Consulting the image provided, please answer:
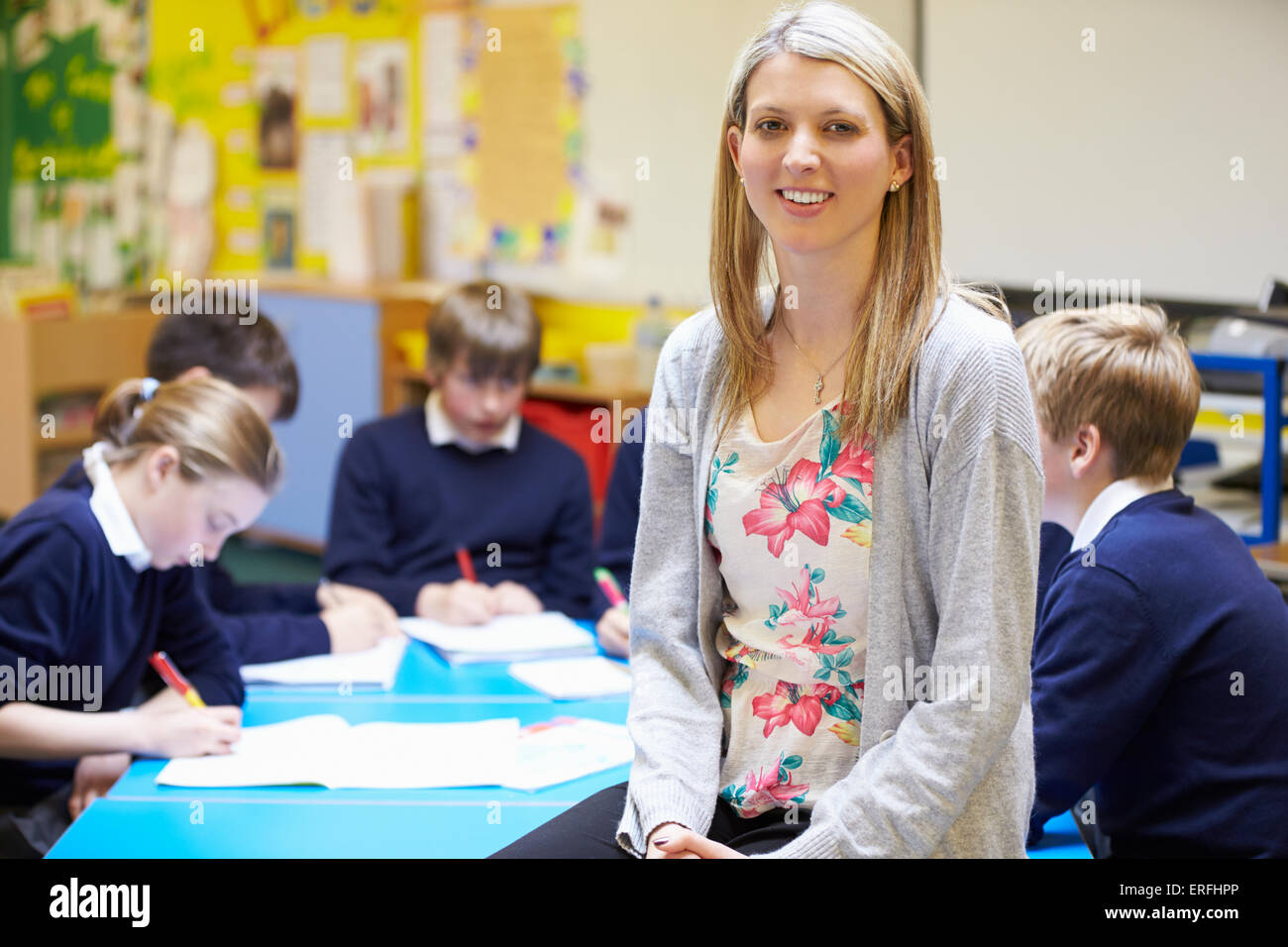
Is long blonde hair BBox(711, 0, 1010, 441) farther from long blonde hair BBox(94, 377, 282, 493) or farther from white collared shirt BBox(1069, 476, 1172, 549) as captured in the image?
long blonde hair BBox(94, 377, 282, 493)

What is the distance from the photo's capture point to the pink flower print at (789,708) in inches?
54.8

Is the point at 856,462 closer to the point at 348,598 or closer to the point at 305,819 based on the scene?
the point at 305,819

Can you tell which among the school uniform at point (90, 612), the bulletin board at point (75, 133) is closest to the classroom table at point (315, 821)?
the school uniform at point (90, 612)

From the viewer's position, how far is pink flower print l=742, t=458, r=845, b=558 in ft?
4.51

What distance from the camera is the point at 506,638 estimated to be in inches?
92.5

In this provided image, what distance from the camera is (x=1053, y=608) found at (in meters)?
1.65

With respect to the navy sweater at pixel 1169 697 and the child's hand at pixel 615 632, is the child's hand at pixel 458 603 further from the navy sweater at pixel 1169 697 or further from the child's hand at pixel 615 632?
the navy sweater at pixel 1169 697

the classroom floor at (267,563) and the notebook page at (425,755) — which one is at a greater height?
the notebook page at (425,755)

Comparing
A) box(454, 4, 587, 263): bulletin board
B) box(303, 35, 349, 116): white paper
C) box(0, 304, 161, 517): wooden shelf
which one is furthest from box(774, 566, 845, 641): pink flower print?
box(303, 35, 349, 116): white paper

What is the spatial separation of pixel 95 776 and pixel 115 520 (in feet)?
1.13

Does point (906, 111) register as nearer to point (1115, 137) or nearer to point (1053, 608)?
point (1053, 608)

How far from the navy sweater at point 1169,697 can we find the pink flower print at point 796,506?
42 centimetres
